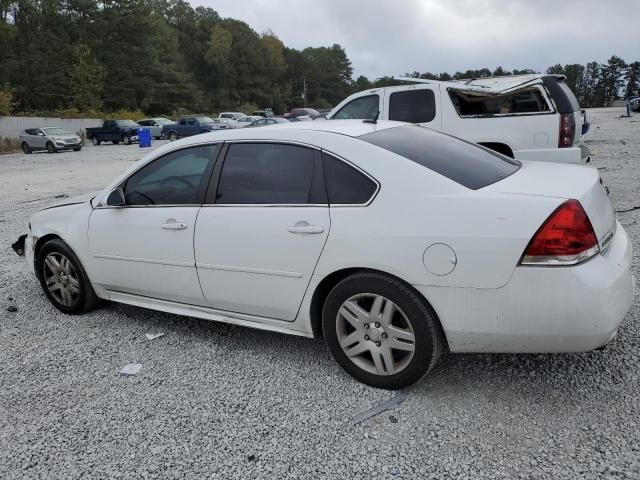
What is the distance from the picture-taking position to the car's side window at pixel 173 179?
356 cm

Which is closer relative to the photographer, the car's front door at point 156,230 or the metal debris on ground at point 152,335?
the car's front door at point 156,230

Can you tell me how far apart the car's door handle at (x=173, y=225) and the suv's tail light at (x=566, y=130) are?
5467 millimetres

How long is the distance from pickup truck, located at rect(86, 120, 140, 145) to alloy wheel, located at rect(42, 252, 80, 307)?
31.4 metres

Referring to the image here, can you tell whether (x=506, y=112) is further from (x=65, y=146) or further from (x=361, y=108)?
(x=65, y=146)

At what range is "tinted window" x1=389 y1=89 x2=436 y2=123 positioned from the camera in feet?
25.8

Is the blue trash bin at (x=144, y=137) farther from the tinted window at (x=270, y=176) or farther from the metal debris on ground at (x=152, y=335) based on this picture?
the tinted window at (x=270, y=176)

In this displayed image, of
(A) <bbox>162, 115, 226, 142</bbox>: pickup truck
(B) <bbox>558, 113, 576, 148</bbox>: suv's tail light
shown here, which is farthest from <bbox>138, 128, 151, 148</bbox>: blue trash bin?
(B) <bbox>558, 113, 576, 148</bbox>: suv's tail light

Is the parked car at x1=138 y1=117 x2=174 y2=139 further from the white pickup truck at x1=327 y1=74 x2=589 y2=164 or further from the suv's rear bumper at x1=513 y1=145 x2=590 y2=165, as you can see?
the suv's rear bumper at x1=513 y1=145 x2=590 y2=165

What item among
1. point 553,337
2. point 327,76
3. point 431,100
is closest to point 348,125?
point 553,337

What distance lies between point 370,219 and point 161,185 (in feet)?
5.73

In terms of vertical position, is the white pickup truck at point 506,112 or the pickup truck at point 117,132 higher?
the white pickup truck at point 506,112

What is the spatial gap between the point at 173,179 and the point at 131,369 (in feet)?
4.38

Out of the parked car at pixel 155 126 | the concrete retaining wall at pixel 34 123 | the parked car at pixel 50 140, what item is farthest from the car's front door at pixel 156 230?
the concrete retaining wall at pixel 34 123

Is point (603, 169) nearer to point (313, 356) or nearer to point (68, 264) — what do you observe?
point (313, 356)
